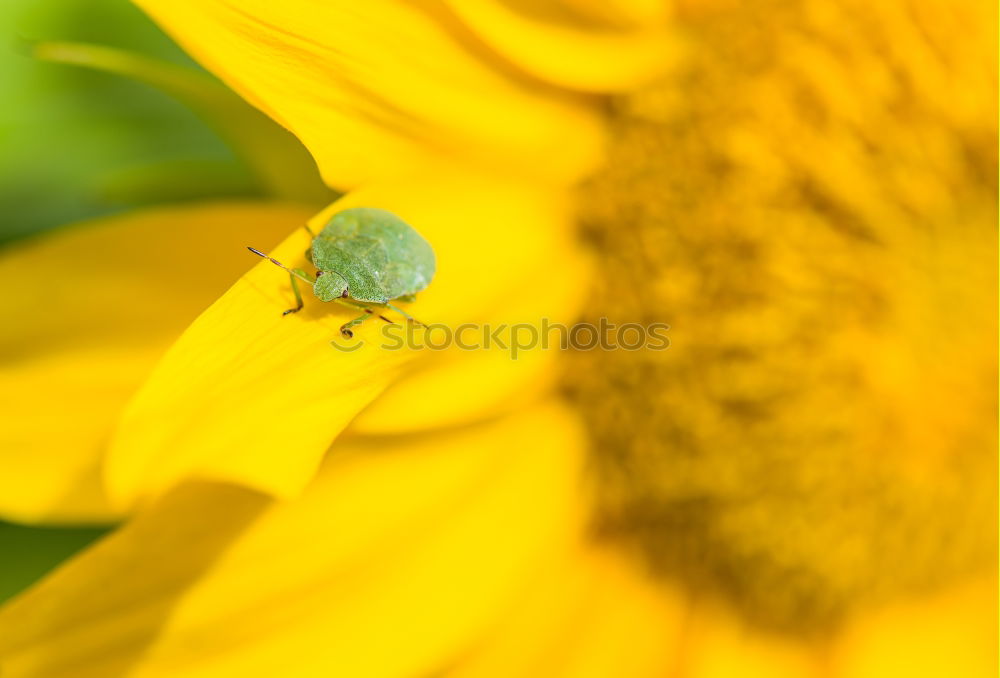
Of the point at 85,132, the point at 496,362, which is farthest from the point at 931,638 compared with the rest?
the point at 85,132

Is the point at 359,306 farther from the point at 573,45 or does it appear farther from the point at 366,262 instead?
the point at 573,45

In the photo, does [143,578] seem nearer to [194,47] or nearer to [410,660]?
[410,660]

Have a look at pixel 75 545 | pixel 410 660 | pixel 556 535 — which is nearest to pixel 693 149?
pixel 556 535

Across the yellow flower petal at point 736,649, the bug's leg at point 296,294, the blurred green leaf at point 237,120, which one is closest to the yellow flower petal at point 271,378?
the bug's leg at point 296,294

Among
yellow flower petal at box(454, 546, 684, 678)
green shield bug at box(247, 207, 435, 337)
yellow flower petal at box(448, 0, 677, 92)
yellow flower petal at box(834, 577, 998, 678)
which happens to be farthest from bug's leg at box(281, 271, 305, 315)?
yellow flower petal at box(834, 577, 998, 678)

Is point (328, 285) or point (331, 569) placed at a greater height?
point (328, 285)

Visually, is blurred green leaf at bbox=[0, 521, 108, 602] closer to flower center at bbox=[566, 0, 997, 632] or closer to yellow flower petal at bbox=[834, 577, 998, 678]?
flower center at bbox=[566, 0, 997, 632]
